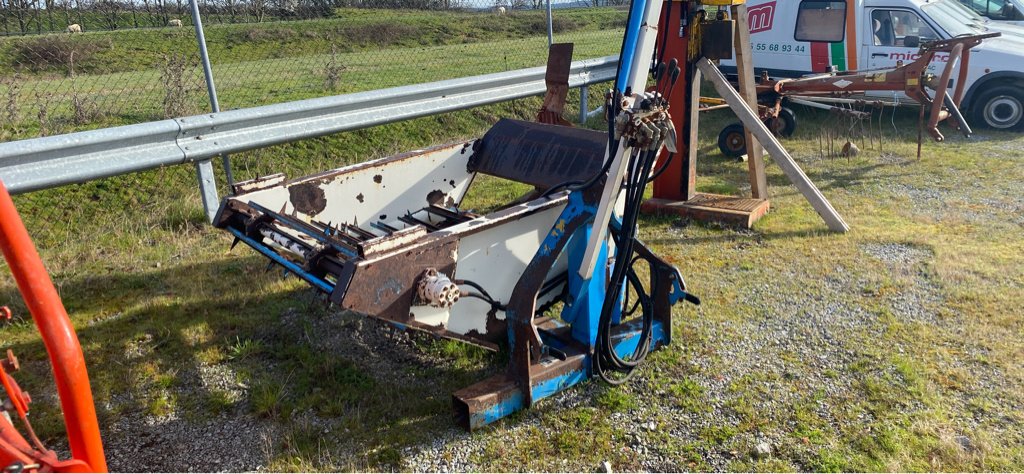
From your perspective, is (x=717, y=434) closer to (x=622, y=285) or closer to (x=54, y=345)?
(x=622, y=285)

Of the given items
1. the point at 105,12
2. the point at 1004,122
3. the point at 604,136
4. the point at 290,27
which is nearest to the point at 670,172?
the point at 604,136

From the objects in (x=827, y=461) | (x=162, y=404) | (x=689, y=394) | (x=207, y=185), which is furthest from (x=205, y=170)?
(x=827, y=461)

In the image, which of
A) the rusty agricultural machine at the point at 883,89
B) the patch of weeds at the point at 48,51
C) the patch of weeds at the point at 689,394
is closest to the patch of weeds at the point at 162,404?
the patch of weeds at the point at 689,394

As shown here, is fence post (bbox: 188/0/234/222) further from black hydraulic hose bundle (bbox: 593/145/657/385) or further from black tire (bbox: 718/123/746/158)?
black tire (bbox: 718/123/746/158)

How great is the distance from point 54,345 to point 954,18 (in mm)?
10612

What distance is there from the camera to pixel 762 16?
10367 millimetres

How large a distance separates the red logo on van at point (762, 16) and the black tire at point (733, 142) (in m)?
3.24

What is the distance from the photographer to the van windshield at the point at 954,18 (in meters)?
8.96

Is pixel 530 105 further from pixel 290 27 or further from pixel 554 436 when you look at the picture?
pixel 290 27

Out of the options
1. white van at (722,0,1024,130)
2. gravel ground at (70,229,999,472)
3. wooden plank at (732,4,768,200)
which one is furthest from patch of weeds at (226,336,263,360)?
white van at (722,0,1024,130)

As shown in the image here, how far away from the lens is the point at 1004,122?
29.3 feet

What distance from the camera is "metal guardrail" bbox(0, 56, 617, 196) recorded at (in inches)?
167

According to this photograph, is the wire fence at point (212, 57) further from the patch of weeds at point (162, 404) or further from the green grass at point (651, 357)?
the patch of weeds at point (162, 404)

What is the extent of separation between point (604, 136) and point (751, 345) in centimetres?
149
